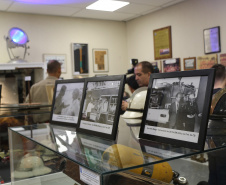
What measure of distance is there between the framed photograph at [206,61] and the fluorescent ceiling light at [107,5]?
174 cm

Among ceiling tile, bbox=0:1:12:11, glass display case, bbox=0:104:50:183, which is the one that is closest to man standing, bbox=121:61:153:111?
glass display case, bbox=0:104:50:183

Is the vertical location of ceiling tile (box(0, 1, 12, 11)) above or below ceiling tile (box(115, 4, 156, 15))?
below

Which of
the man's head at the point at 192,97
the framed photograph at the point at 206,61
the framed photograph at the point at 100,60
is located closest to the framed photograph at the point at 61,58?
the framed photograph at the point at 100,60

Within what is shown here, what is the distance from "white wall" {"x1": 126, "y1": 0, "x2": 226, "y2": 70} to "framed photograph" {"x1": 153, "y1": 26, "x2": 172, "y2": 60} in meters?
0.09

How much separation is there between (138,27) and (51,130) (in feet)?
19.0

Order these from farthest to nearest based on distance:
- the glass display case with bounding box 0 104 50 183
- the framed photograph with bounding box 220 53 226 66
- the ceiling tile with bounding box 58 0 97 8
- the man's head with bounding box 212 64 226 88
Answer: the ceiling tile with bounding box 58 0 97 8 < the framed photograph with bounding box 220 53 226 66 < the man's head with bounding box 212 64 226 88 < the glass display case with bounding box 0 104 50 183

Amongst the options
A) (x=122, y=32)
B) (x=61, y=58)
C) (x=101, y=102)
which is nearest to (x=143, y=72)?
(x=101, y=102)

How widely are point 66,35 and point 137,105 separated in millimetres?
5449

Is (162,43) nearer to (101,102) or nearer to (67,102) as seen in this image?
(67,102)

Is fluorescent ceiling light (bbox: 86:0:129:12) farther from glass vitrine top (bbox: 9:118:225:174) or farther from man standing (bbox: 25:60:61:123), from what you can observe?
glass vitrine top (bbox: 9:118:225:174)

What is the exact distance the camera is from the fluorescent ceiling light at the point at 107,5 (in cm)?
541

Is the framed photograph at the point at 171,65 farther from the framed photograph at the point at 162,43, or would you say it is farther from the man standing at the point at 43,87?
the man standing at the point at 43,87

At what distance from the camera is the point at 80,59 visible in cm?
654

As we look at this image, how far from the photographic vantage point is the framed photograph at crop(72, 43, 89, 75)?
6.47m
